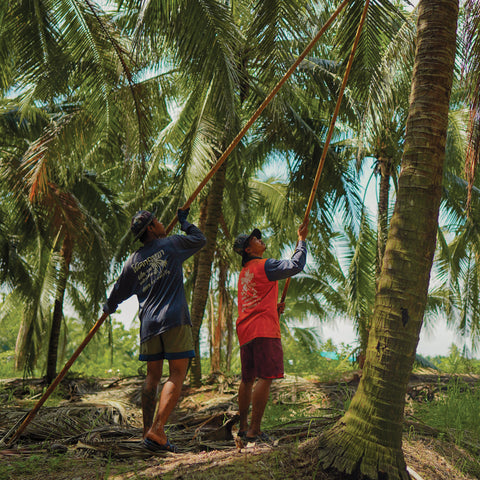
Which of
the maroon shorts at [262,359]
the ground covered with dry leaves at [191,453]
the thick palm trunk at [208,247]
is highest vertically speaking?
the thick palm trunk at [208,247]

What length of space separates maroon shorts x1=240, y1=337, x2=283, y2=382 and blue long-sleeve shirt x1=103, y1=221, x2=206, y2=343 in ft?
2.30

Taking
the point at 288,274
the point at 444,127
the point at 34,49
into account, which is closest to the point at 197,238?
the point at 288,274

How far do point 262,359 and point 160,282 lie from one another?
113cm

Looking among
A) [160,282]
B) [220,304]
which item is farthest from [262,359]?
[220,304]

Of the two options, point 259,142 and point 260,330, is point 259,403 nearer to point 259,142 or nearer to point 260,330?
point 260,330

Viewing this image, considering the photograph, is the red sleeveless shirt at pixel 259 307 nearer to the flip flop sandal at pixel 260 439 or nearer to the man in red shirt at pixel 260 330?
the man in red shirt at pixel 260 330

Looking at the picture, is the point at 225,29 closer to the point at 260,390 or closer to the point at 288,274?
the point at 288,274

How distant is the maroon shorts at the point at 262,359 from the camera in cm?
479

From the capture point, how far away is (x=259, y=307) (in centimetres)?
490

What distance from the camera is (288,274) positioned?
15.4 ft

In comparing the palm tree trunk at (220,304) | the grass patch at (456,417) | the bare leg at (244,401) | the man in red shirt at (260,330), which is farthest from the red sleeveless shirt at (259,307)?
the palm tree trunk at (220,304)

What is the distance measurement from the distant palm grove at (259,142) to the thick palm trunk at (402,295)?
0.03ft

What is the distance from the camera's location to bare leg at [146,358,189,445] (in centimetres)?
422

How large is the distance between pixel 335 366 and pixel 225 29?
1055 centimetres
